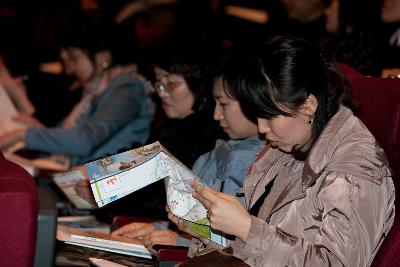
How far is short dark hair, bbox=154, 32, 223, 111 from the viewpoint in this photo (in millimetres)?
2873

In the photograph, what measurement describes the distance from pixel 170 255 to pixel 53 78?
311 cm

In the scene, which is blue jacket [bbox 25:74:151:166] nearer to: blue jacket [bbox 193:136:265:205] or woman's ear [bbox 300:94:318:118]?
A: blue jacket [bbox 193:136:265:205]

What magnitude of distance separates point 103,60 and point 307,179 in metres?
2.34

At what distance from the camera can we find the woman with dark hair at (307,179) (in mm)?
1649

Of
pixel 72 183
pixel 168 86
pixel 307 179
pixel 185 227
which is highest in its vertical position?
pixel 307 179

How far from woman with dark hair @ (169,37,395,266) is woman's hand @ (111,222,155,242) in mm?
573

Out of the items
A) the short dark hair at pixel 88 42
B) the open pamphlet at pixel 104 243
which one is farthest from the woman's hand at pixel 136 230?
the short dark hair at pixel 88 42

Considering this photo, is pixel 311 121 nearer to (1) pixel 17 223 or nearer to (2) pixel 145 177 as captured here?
(2) pixel 145 177

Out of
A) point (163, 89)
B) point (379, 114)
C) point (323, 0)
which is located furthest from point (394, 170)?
point (323, 0)

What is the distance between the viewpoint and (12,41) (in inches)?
206

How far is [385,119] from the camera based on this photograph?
1901mm

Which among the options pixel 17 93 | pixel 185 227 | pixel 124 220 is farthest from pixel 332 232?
pixel 17 93

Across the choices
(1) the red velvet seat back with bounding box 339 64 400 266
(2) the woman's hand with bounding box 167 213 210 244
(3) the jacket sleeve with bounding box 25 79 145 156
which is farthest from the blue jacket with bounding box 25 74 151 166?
Answer: (1) the red velvet seat back with bounding box 339 64 400 266

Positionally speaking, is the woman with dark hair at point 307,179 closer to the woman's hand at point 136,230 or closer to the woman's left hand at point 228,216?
the woman's left hand at point 228,216
